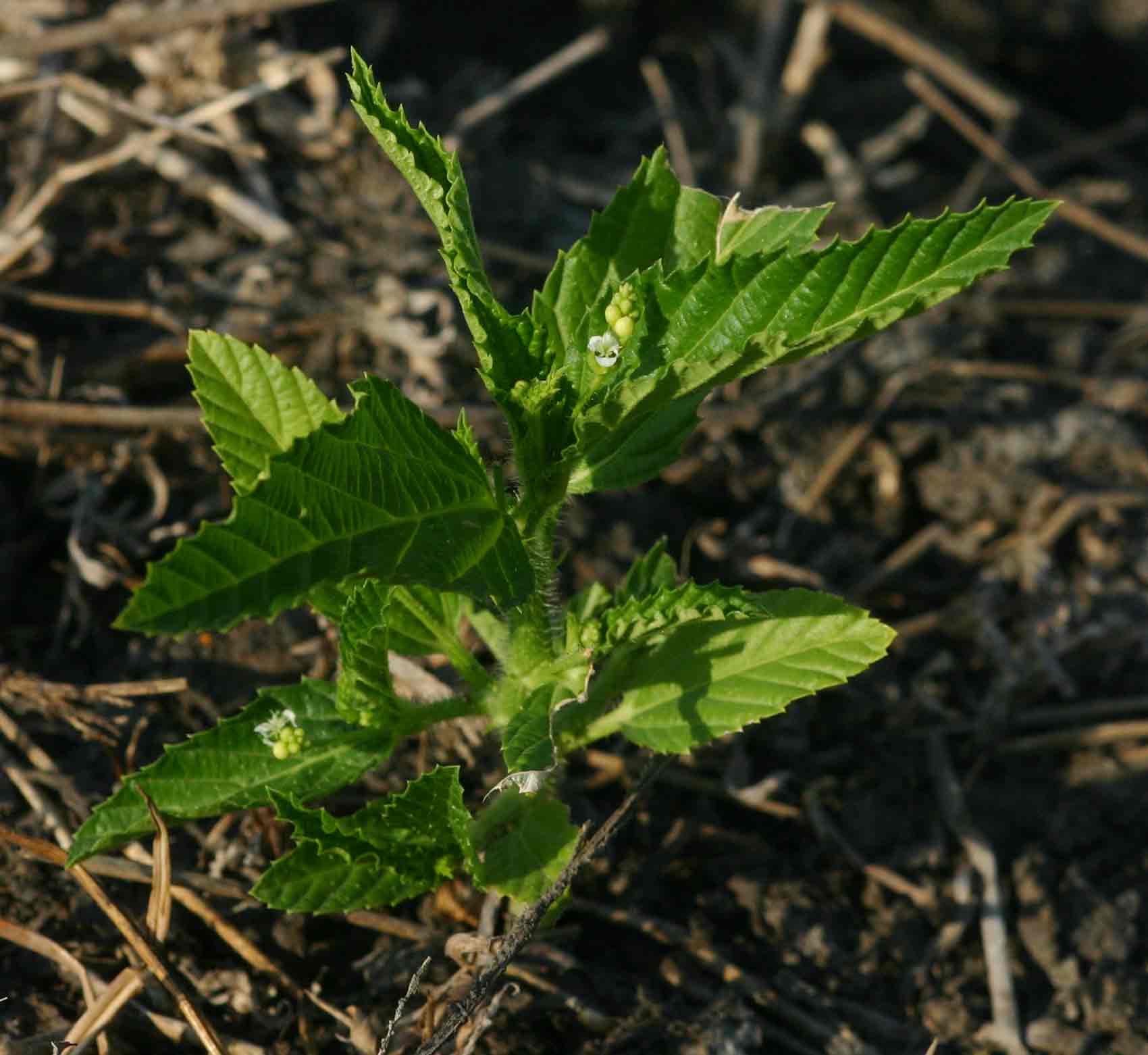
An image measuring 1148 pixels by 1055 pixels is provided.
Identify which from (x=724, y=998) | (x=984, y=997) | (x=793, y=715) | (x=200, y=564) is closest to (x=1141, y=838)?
(x=984, y=997)

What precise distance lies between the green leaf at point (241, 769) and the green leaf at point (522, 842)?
0.27 m

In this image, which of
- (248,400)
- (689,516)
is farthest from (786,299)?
(689,516)

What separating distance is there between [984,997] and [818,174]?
329 cm

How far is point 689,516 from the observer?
405 centimetres

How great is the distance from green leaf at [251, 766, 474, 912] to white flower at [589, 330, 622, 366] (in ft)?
2.73

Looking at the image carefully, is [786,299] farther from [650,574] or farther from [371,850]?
[371,850]

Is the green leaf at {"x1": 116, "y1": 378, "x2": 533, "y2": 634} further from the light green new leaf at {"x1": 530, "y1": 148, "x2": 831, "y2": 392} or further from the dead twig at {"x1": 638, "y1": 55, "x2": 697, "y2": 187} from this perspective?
the dead twig at {"x1": 638, "y1": 55, "x2": 697, "y2": 187}

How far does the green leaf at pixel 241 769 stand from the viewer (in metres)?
2.62

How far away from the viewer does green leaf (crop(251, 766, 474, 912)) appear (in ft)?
8.28

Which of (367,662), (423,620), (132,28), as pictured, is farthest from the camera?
(132,28)

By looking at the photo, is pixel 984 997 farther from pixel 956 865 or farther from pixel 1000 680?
pixel 1000 680

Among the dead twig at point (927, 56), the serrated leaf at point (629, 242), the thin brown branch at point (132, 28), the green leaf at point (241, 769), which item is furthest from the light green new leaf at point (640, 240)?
the dead twig at point (927, 56)

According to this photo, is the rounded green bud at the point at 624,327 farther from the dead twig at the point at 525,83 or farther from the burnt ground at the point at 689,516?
the dead twig at the point at 525,83

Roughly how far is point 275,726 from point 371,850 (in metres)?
0.32
